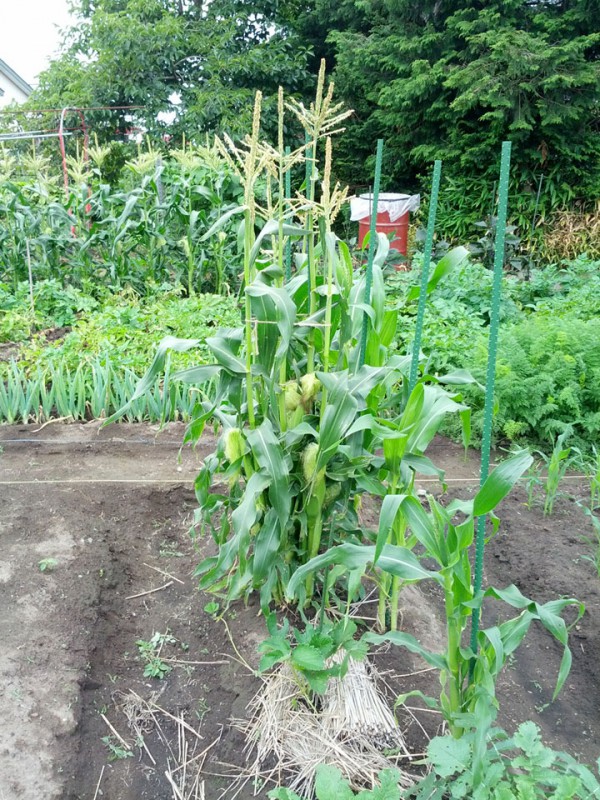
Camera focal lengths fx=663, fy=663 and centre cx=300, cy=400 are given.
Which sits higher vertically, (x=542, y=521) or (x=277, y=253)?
(x=277, y=253)

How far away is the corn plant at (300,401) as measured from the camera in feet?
6.54

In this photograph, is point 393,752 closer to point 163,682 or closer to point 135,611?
point 163,682

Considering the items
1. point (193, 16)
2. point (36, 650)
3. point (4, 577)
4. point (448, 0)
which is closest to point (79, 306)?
point (4, 577)

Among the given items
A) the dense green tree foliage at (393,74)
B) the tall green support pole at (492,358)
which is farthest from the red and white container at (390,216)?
the tall green support pole at (492,358)

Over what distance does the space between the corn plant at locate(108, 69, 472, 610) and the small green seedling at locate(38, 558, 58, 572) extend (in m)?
0.73

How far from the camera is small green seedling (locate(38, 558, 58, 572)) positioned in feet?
8.96

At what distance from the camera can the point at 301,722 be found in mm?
2027

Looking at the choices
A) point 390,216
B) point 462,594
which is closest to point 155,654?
point 462,594

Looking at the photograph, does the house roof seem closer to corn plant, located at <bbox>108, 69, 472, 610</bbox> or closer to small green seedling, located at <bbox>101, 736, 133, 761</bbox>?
corn plant, located at <bbox>108, 69, 472, 610</bbox>

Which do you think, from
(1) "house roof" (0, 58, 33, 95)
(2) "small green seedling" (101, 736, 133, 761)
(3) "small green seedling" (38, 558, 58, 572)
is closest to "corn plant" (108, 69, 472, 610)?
(2) "small green seedling" (101, 736, 133, 761)

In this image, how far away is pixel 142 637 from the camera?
2525mm

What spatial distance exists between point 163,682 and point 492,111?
29.6 feet

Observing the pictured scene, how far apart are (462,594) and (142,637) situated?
136cm

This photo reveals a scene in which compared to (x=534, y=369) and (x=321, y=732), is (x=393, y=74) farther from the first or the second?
(x=321, y=732)
